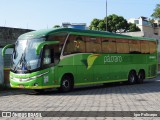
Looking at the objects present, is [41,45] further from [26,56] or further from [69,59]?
[69,59]

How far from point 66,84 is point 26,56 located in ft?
9.28

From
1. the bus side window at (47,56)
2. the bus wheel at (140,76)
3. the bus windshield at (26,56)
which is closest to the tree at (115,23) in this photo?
the bus wheel at (140,76)

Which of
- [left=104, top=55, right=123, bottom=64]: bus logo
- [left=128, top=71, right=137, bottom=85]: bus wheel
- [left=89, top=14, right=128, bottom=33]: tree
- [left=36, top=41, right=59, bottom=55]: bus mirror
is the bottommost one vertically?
[left=128, top=71, right=137, bottom=85]: bus wheel

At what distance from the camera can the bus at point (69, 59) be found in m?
18.2

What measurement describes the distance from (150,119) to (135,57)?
16800mm

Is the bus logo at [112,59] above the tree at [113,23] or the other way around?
the other way around

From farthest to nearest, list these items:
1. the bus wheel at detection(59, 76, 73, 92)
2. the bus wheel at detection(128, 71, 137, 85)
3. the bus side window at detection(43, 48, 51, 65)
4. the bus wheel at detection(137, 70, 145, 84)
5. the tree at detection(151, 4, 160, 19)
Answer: the tree at detection(151, 4, 160, 19) < the bus wheel at detection(137, 70, 145, 84) < the bus wheel at detection(128, 71, 137, 85) < the bus wheel at detection(59, 76, 73, 92) < the bus side window at detection(43, 48, 51, 65)

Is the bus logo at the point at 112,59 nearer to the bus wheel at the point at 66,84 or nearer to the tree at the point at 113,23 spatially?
the bus wheel at the point at 66,84

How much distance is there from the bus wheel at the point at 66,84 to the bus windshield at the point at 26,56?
2145 millimetres

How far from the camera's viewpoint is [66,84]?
1989cm

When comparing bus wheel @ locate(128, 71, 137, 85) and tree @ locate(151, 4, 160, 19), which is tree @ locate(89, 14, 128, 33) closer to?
tree @ locate(151, 4, 160, 19)

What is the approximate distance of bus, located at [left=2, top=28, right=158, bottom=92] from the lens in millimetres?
18239

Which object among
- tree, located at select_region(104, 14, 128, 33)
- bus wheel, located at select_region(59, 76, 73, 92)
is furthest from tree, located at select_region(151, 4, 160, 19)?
bus wheel, located at select_region(59, 76, 73, 92)

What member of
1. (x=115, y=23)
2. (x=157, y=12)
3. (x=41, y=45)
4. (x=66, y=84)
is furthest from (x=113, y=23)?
(x=41, y=45)
